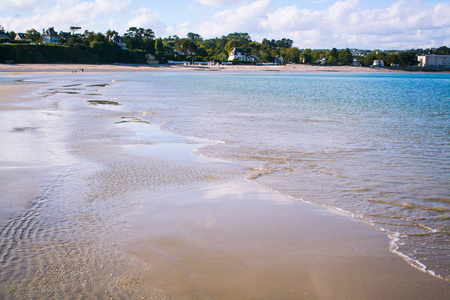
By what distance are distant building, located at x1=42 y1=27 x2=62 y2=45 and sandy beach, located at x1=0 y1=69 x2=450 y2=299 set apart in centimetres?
14200

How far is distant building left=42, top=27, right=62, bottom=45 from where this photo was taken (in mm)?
131750

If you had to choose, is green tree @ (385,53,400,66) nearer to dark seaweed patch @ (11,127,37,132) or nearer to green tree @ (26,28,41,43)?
green tree @ (26,28,41,43)

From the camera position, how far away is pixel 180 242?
15.5 feet

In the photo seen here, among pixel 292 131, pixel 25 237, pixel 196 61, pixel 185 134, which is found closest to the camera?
pixel 25 237

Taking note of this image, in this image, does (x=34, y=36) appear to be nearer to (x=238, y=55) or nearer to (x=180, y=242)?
Result: (x=238, y=55)

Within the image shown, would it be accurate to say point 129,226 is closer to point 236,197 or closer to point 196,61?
point 236,197

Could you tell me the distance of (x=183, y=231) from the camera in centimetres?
506

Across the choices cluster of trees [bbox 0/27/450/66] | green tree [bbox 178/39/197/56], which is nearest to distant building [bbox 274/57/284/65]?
cluster of trees [bbox 0/27/450/66]

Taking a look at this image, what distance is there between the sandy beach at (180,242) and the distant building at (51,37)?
141996mm

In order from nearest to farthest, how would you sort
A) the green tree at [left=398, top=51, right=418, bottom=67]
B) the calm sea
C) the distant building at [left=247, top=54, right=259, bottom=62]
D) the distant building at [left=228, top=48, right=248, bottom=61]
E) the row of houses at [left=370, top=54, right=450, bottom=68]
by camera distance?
the calm sea, the distant building at [left=228, top=48, right=248, bottom=61], the distant building at [left=247, top=54, right=259, bottom=62], the green tree at [left=398, top=51, right=418, bottom=67], the row of houses at [left=370, top=54, right=450, bottom=68]

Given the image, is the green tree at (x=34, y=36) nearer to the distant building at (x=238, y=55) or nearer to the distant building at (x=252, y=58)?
the distant building at (x=238, y=55)

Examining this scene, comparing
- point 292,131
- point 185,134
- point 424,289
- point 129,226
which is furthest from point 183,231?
point 292,131

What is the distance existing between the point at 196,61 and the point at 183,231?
485 feet

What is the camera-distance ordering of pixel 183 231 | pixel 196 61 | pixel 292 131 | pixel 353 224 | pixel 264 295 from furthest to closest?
pixel 196 61 → pixel 292 131 → pixel 353 224 → pixel 183 231 → pixel 264 295
